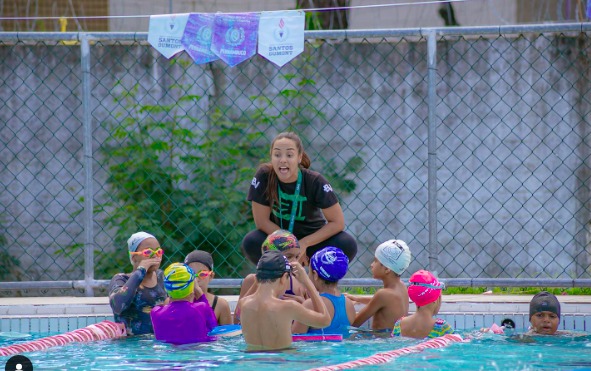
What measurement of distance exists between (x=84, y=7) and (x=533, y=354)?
7667 millimetres

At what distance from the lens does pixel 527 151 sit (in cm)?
941

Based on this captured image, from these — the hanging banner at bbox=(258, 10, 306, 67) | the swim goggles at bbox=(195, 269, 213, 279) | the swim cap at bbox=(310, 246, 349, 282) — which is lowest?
the swim goggles at bbox=(195, 269, 213, 279)

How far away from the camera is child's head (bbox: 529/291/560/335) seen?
670 centimetres

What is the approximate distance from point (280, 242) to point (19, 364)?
1950mm

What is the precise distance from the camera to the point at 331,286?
256 inches

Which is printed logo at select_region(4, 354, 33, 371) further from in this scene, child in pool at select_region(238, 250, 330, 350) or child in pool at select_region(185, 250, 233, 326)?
child in pool at select_region(185, 250, 233, 326)

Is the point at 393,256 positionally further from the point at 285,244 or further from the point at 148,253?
the point at 148,253

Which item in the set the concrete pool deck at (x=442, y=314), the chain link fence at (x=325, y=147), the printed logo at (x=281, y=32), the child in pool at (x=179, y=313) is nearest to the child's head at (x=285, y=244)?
the child in pool at (x=179, y=313)

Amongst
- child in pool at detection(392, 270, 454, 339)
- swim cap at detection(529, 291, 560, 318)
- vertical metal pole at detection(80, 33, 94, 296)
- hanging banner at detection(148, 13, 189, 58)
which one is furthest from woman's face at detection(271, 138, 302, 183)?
swim cap at detection(529, 291, 560, 318)

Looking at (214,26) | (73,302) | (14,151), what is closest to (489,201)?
(214,26)

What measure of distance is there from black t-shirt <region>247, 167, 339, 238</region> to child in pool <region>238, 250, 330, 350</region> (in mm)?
1362

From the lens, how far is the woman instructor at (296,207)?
701 centimetres

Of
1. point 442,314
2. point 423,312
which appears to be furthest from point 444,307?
point 423,312

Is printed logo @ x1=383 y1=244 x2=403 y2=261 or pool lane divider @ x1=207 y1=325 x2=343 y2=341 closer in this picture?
pool lane divider @ x1=207 y1=325 x2=343 y2=341
